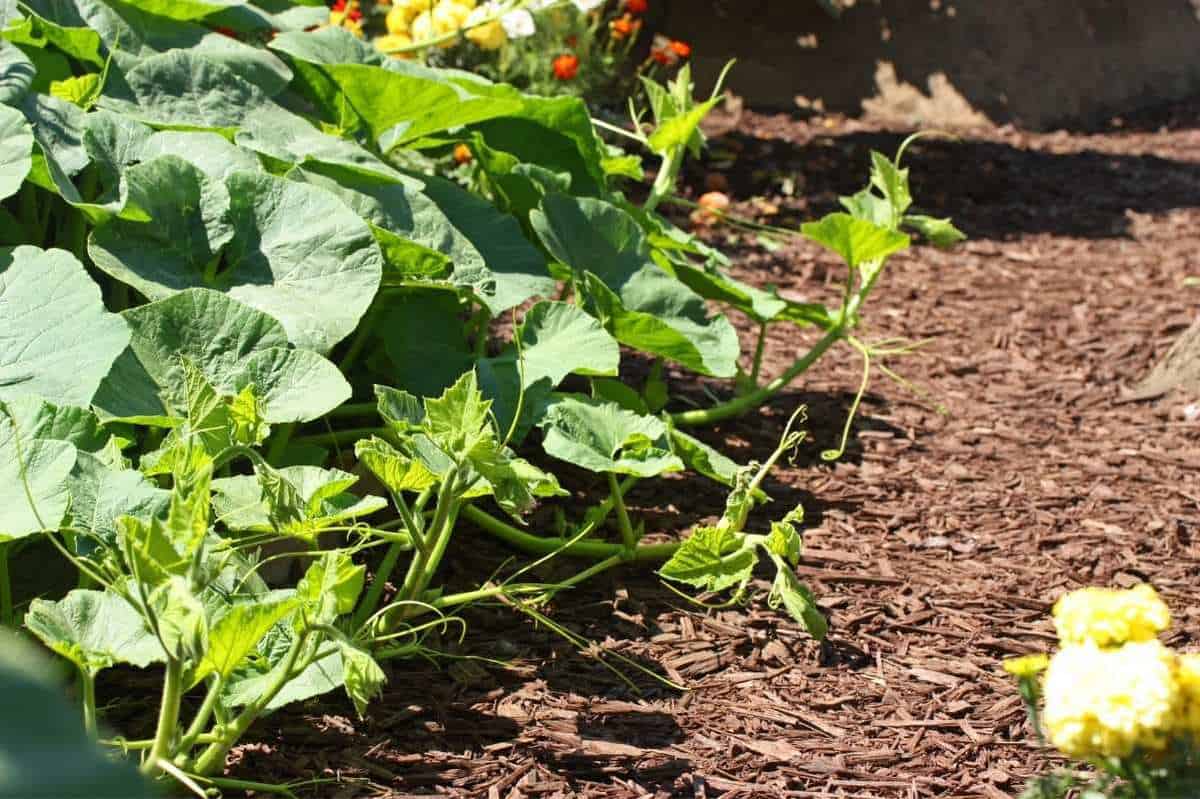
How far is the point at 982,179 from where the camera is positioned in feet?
16.6

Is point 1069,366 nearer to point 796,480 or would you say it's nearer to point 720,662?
point 796,480

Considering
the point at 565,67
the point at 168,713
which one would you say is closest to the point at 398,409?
the point at 168,713

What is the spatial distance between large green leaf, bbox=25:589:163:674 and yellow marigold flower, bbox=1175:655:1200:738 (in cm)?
93

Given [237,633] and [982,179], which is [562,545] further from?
[982,179]

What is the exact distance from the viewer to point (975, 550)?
88.9 inches

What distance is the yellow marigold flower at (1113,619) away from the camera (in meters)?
0.97

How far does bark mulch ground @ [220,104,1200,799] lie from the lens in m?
1.62

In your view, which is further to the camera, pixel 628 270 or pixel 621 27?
pixel 621 27

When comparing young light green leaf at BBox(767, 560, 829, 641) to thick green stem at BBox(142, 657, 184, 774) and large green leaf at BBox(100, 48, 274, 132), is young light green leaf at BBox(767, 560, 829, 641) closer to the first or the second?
thick green stem at BBox(142, 657, 184, 774)

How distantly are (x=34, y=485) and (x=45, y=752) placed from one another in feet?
3.43

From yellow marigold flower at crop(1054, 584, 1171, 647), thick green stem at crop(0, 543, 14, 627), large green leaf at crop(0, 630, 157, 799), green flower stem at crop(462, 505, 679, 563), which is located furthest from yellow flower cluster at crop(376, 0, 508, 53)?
large green leaf at crop(0, 630, 157, 799)

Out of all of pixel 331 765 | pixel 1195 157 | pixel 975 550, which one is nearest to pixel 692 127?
pixel 975 550

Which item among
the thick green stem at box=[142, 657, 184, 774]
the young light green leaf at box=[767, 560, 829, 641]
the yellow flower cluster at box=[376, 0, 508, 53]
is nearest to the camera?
the thick green stem at box=[142, 657, 184, 774]

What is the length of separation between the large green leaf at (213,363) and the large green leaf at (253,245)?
0.35 feet
